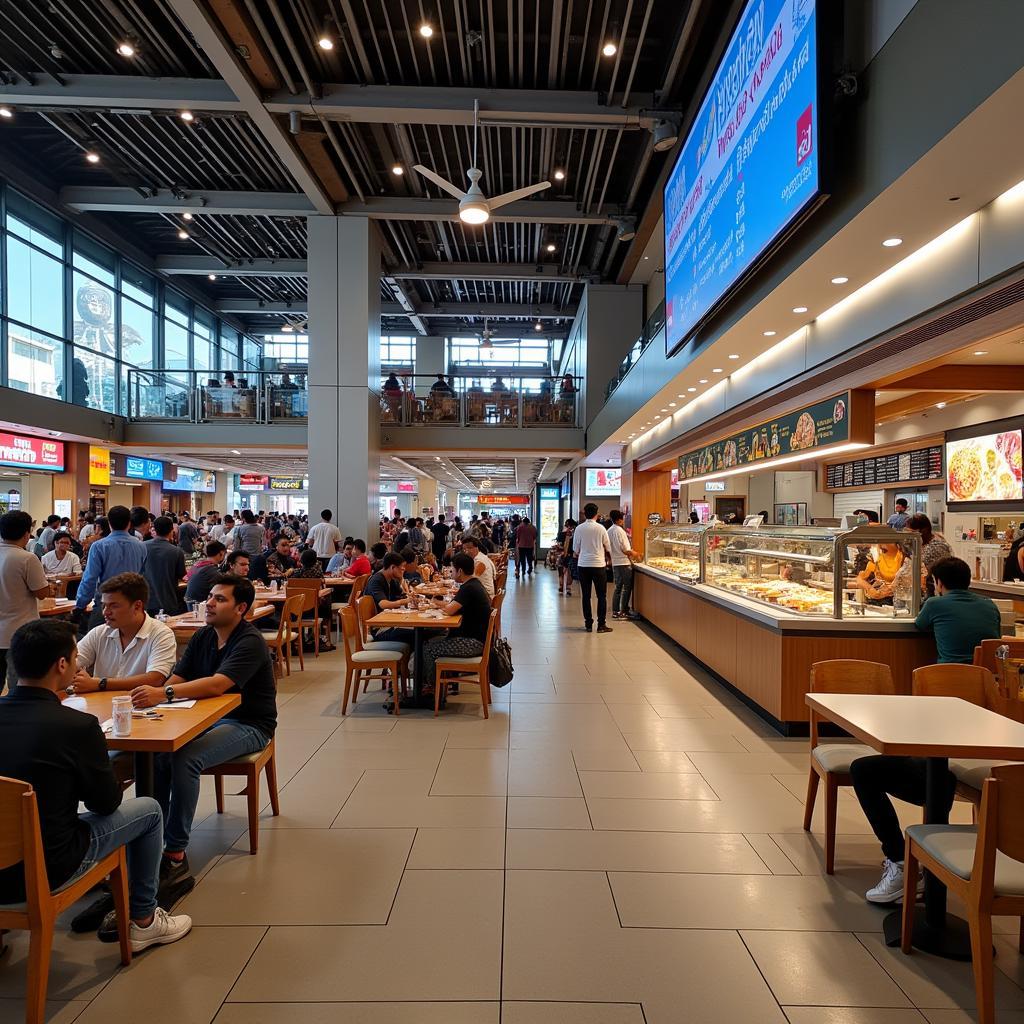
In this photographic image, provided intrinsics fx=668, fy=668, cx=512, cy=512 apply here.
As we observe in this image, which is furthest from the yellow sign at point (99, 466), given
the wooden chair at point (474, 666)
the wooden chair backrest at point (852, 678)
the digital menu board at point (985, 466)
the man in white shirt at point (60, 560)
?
the digital menu board at point (985, 466)

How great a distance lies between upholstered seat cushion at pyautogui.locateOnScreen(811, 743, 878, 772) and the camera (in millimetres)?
3000

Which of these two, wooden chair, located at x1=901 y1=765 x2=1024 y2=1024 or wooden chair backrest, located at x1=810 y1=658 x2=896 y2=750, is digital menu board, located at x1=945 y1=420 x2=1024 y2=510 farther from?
wooden chair, located at x1=901 y1=765 x2=1024 y2=1024

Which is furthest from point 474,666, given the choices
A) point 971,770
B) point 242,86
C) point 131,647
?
point 242,86

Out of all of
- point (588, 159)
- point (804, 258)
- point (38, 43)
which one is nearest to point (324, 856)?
point (804, 258)

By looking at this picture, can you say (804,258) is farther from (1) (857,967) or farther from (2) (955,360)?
(1) (857,967)

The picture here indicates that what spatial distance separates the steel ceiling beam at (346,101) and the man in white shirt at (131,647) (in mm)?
7540

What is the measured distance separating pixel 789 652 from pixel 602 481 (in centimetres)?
1253

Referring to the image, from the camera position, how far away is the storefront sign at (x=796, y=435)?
5.16m

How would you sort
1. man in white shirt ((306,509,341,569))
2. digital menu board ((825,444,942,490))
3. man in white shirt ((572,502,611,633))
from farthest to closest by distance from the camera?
man in white shirt ((306,509,341,569)) → man in white shirt ((572,502,611,633)) → digital menu board ((825,444,942,490))

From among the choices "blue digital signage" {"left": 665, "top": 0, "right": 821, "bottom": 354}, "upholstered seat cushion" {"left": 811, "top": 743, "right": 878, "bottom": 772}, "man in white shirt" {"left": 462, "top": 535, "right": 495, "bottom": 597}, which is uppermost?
"blue digital signage" {"left": 665, "top": 0, "right": 821, "bottom": 354}

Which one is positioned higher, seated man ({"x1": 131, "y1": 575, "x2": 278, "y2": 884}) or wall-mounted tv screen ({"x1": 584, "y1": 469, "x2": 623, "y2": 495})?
wall-mounted tv screen ({"x1": 584, "y1": 469, "x2": 623, "y2": 495})

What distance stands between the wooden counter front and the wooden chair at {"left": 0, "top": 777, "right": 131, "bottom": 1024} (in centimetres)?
419

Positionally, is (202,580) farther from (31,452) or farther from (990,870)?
(31,452)

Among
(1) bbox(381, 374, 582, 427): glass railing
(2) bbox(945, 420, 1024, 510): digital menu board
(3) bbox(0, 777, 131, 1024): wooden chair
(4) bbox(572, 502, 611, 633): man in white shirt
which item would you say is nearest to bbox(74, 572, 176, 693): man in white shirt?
(3) bbox(0, 777, 131, 1024): wooden chair
